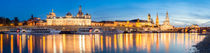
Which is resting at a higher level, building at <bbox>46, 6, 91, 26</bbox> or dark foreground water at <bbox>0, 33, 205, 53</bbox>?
building at <bbox>46, 6, 91, 26</bbox>

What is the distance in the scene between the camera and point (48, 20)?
150 m

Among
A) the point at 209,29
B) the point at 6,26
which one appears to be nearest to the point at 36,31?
the point at 6,26

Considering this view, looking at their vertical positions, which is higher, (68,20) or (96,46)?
(68,20)

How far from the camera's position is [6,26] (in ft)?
403

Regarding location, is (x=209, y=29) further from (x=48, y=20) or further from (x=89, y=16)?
(x=48, y=20)

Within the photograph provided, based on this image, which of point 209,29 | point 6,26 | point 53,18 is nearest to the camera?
point 6,26

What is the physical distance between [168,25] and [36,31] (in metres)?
135

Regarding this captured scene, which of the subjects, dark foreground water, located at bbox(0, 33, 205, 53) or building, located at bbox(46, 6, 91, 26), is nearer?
dark foreground water, located at bbox(0, 33, 205, 53)

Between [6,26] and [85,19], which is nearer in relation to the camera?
[6,26]

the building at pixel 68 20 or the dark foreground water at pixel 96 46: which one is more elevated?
the building at pixel 68 20

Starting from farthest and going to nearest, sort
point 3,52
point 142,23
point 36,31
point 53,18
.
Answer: point 142,23 → point 53,18 → point 36,31 → point 3,52

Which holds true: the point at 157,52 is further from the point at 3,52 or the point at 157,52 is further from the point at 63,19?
the point at 63,19

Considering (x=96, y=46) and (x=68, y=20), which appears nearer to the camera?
(x=96, y=46)

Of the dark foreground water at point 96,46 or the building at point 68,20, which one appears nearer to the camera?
the dark foreground water at point 96,46
